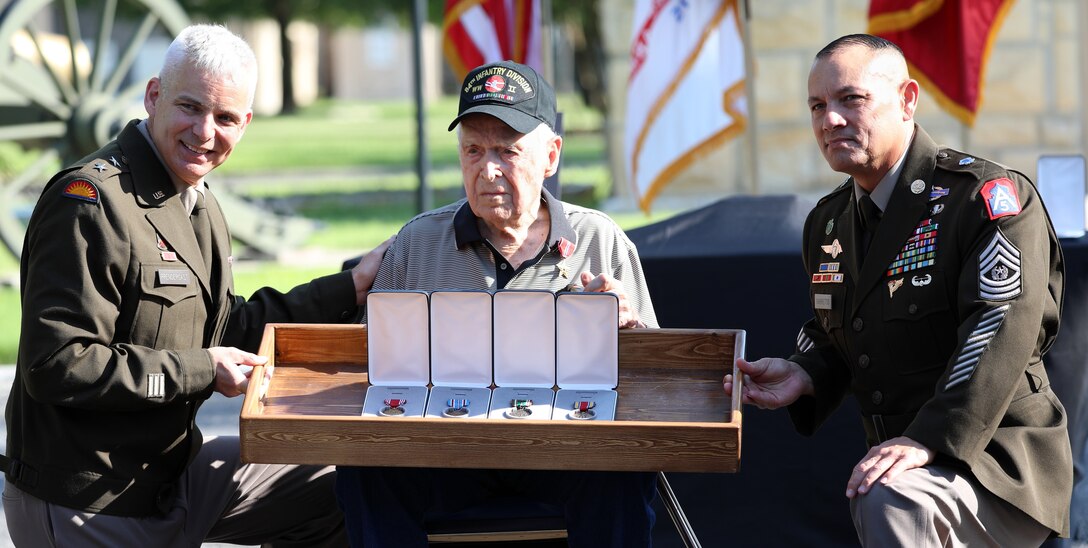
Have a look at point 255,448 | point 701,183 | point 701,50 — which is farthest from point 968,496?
point 701,183

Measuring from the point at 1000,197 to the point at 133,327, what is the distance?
2.10 meters

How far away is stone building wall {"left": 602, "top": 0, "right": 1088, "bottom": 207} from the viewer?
13.0 m

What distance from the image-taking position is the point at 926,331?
10.2 ft

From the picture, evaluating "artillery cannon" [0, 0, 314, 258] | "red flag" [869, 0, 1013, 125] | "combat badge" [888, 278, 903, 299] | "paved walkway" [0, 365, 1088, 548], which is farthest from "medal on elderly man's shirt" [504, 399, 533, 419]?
"artillery cannon" [0, 0, 314, 258]

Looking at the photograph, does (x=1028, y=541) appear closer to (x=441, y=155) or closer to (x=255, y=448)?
(x=255, y=448)

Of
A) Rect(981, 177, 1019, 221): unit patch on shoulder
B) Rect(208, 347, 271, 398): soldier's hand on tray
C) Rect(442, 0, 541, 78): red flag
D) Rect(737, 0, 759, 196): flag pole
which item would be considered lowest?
Rect(208, 347, 271, 398): soldier's hand on tray

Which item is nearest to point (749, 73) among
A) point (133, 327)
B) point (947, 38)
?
point (947, 38)

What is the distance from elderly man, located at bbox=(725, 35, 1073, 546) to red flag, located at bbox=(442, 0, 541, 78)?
5.80m

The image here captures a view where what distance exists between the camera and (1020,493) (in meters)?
2.98

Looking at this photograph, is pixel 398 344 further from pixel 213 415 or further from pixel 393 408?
pixel 213 415

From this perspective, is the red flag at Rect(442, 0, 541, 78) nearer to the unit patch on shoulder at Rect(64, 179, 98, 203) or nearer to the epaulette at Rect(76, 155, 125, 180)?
the epaulette at Rect(76, 155, 125, 180)

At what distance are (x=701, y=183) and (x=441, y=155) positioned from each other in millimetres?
11458

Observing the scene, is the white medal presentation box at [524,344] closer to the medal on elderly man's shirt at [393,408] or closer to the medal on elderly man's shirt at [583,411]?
the medal on elderly man's shirt at [583,411]

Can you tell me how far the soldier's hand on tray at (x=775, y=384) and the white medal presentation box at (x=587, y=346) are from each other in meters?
0.40
